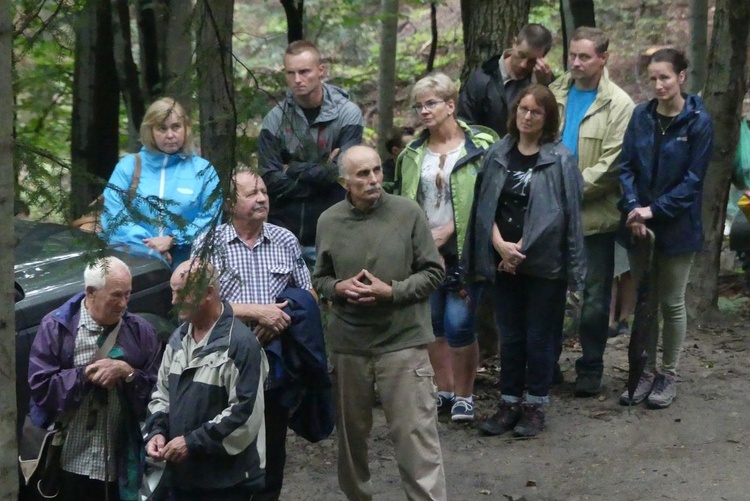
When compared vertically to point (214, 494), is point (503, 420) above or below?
below

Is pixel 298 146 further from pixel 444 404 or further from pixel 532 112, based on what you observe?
pixel 444 404

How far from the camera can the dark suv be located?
17.5 feet

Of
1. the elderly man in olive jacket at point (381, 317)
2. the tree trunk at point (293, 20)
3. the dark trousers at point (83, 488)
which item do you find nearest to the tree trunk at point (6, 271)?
the dark trousers at point (83, 488)

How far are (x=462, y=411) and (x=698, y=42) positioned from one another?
5.83 meters

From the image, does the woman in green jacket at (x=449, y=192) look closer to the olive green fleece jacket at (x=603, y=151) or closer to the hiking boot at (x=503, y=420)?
the hiking boot at (x=503, y=420)

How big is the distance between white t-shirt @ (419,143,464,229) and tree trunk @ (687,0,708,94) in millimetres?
5181

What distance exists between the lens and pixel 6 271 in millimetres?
3115

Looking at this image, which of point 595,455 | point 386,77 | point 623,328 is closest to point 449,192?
point 595,455

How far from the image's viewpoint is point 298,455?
6902mm

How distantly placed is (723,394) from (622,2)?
13936mm

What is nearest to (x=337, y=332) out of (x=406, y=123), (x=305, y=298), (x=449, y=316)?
(x=305, y=298)

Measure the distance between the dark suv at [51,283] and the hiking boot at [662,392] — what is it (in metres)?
3.28

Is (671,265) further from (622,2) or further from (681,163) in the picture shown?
(622,2)

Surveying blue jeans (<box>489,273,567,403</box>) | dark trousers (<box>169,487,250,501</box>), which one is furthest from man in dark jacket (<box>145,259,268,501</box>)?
blue jeans (<box>489,273,567,403</box>)
